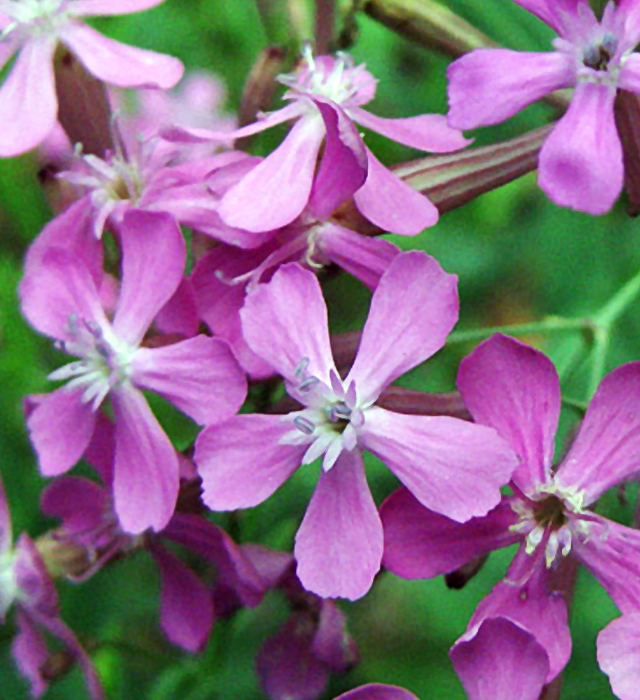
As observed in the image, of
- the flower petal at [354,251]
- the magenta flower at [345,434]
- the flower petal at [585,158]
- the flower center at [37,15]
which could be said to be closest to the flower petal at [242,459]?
the magenta flower at [345,434]

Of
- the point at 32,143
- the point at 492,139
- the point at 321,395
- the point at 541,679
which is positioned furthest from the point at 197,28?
the point at 541,679

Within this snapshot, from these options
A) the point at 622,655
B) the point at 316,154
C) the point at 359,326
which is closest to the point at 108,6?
the point at 316,154

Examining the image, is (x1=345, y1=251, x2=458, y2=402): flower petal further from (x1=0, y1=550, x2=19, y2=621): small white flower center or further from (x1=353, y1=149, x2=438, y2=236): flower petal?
(x1=0, y1=550, x2=19, y2=621): small white flower center

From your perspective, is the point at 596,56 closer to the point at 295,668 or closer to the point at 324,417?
the point at 324,417

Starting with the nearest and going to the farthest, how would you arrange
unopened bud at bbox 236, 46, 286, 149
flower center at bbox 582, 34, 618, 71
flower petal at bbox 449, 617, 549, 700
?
flower petal at bbox 449, 617, 549, 700 < flower center at bbox 582, 34, 618, 71 < unopened bud at bbox 236, 46, 286, 149

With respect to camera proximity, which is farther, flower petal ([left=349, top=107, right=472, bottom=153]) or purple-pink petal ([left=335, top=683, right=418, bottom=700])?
flower petal ([left=349, top=107, right=472, bottom=153])

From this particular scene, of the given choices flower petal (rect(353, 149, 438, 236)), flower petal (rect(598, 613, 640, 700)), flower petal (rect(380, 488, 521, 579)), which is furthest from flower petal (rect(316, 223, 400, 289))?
flower petal (rect(598, 613, 640, 700))
